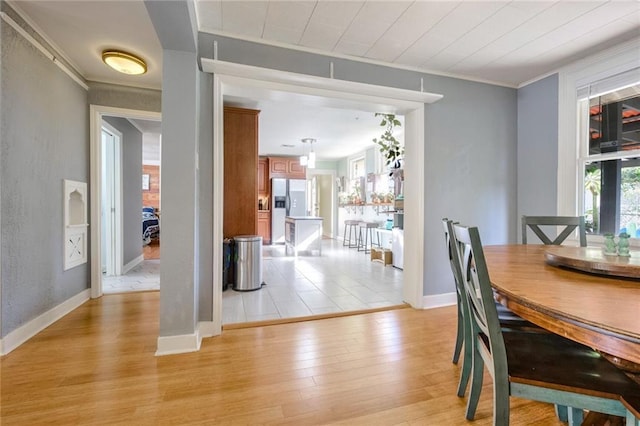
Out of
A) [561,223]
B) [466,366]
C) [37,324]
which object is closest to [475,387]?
[466,366]

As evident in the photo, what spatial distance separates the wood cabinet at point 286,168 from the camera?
312 inches

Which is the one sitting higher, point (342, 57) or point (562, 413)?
point (342, 57)

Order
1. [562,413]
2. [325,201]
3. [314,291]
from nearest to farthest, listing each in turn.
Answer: [562,413] < [314,291] < [325,201]

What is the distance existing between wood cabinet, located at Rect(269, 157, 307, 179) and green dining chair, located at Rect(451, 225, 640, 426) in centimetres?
706

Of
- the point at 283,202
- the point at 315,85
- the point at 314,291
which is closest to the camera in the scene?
the point at 315,85

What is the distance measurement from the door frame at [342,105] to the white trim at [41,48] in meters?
1.31

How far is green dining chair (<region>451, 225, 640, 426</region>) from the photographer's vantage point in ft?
3.05

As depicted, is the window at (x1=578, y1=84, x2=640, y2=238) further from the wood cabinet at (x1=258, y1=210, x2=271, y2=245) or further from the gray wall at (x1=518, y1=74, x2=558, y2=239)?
the wood cabinet at (x1=258, y1=210, x2=271, y2=245)

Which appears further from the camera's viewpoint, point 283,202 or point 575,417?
point 283,202

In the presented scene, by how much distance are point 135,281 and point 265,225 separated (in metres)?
4.05

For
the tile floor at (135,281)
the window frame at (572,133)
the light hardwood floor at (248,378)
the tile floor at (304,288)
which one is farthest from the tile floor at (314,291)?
the window frame at (572,133)

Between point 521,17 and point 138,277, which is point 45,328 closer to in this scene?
point 138,277

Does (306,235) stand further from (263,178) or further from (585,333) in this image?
(585,333)

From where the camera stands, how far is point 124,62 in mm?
2643
